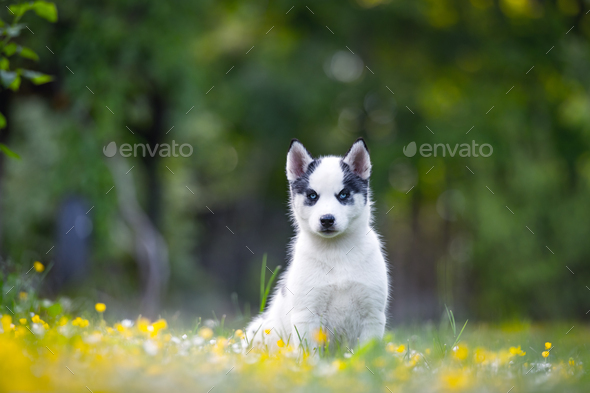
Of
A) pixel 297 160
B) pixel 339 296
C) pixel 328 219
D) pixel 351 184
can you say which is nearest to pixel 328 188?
pixel 351 184

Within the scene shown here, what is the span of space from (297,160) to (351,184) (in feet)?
2.09

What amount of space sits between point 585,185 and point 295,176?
10.7m

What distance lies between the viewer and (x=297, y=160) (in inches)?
197

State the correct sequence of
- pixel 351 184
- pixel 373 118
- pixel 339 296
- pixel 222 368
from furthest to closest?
pixel 373 118
pixel 351 184
pixel 339 296
pixel 222 368

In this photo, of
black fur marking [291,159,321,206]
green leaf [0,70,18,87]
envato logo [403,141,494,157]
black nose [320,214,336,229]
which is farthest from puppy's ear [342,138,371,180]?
envato logo [403,141,494,157]

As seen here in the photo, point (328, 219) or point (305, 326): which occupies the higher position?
point (328, 219)

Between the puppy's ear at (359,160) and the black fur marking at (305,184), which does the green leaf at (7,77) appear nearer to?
the black fur marking at (305,184)

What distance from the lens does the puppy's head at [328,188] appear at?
4.41 metres

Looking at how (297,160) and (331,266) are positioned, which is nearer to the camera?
(331,266)

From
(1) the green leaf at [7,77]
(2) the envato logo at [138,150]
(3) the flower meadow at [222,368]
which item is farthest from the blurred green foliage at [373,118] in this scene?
(3) the flower meadow at [222,368]

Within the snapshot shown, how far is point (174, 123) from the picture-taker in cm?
1076

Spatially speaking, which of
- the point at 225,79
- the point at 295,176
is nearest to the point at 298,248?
the point at 295,176

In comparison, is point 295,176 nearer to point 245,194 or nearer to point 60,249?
point 60,249

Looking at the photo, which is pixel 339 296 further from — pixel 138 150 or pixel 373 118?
pixel 373 118
